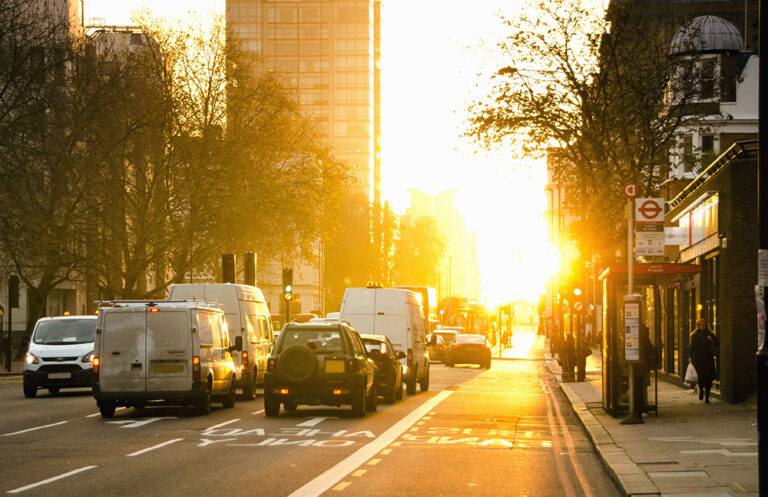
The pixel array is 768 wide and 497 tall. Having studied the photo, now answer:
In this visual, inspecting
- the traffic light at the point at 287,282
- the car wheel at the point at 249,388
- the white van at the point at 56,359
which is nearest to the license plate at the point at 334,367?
the car wheel at the point at 249,388

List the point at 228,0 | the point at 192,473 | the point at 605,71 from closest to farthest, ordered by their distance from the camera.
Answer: the point at 192,473 → the point at 605,71 → the point at 228,0

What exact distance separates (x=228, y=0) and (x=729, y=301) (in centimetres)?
14281

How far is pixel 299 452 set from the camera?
15.8 meters

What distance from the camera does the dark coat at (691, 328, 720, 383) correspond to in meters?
24.9

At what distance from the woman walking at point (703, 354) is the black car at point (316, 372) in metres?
7.50

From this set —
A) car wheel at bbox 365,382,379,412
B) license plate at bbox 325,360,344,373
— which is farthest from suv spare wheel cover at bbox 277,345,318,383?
car wheel at bbox 365,382,379,412

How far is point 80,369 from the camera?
1166 inches

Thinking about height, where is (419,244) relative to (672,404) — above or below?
above

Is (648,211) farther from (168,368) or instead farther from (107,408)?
(107,408)

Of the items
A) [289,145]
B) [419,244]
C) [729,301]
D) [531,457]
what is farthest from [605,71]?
[419,244]

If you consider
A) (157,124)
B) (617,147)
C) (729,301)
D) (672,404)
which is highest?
(157,124)

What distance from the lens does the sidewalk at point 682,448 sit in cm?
1233

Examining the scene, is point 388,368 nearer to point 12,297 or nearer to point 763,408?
point 763,408

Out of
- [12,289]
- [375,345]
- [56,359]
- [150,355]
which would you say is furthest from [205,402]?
[12,289]
